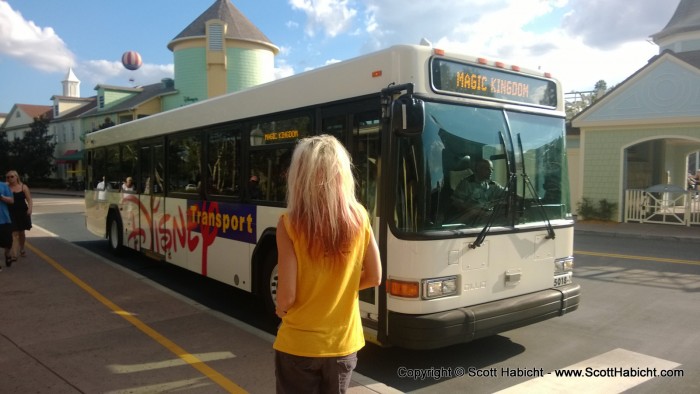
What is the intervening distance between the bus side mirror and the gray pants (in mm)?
2169

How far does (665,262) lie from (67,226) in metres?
17.8

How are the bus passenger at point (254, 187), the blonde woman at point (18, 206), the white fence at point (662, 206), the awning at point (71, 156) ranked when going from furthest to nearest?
the awning at point (71, 156), the white fence at point (662, 206), the blonde woman at point (18, 206), the bus passenger at point (254, 187)

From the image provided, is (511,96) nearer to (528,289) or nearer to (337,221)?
(528,289)

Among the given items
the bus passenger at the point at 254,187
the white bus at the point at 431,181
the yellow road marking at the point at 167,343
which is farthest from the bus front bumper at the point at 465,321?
the bus passenger at the point at 254,187

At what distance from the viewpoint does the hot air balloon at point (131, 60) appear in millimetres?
58875

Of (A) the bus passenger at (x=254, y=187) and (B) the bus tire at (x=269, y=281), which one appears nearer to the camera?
(B) the bus tire at (x=269, y=281)

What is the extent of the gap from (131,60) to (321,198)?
6447 centimetres

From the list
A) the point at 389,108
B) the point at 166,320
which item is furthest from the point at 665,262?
the point at 166,320

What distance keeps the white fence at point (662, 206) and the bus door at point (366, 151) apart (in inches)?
617

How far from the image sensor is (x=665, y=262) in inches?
414

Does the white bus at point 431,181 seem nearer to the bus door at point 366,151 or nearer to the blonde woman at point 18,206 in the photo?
the bus door at point 366,151

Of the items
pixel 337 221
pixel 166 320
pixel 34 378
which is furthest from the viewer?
pixel 166 320

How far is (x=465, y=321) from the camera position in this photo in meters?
4.32

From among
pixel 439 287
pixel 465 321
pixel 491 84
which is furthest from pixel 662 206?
pixel 439 287
